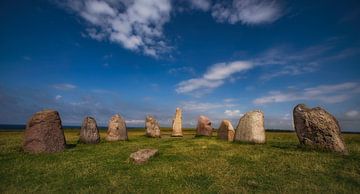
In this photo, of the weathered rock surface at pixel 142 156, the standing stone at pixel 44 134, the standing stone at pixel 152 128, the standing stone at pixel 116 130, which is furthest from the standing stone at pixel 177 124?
the weathered rock surface at pixel 142 156

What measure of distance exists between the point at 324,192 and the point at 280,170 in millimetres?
3248

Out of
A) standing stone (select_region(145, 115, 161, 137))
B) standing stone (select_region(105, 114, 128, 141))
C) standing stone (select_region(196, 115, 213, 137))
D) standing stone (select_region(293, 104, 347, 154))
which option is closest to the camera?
standing stone (select_region(293, 104, 347, 154))

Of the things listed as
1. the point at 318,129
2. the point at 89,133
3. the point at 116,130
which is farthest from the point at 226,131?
the point at 89,133

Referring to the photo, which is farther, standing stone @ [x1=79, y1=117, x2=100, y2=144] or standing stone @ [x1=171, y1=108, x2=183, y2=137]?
standing stone @ [x1=171, y1=108, x2=183, y2=137]

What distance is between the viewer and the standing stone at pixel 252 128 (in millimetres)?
23133

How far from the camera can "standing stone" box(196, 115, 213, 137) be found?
118ft

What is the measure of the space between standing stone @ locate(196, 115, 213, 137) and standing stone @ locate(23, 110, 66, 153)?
2083 centimetres

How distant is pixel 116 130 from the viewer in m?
27.3

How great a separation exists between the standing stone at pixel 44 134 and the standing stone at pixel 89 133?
4777mm

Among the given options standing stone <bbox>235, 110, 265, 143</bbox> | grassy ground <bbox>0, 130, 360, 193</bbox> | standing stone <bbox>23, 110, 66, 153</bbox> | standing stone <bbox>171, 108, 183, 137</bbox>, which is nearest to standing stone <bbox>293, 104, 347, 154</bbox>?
grassy ground <bbox>0, 130, 360, 193</bbox>

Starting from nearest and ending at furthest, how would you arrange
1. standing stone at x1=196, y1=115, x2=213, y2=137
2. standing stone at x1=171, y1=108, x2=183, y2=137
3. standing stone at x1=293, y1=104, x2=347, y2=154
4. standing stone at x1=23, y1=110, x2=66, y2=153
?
1. standing stone at x1=293, y1=104, x2=347, y2=154
2. standing stone at x1=23, y1=110, x2=66, y2=153
3. standing stone at x1=196, y1=115, x2=213, y2=137
4. standing stone at x1=171, y1=108, x2=183, y2=137

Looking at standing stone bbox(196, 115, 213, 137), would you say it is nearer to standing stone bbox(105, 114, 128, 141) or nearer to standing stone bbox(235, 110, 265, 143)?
standing stone bbox(235, 110, 265, 143)

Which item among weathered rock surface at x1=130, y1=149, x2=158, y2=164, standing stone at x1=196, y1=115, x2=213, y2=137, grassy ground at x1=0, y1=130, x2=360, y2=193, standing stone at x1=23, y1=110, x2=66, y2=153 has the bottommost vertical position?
grassy ground at x1=0, y1=130, x2=360, y2=193

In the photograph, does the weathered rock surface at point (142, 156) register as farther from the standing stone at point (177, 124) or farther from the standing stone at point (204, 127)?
the standing stone at point (177, 124)
